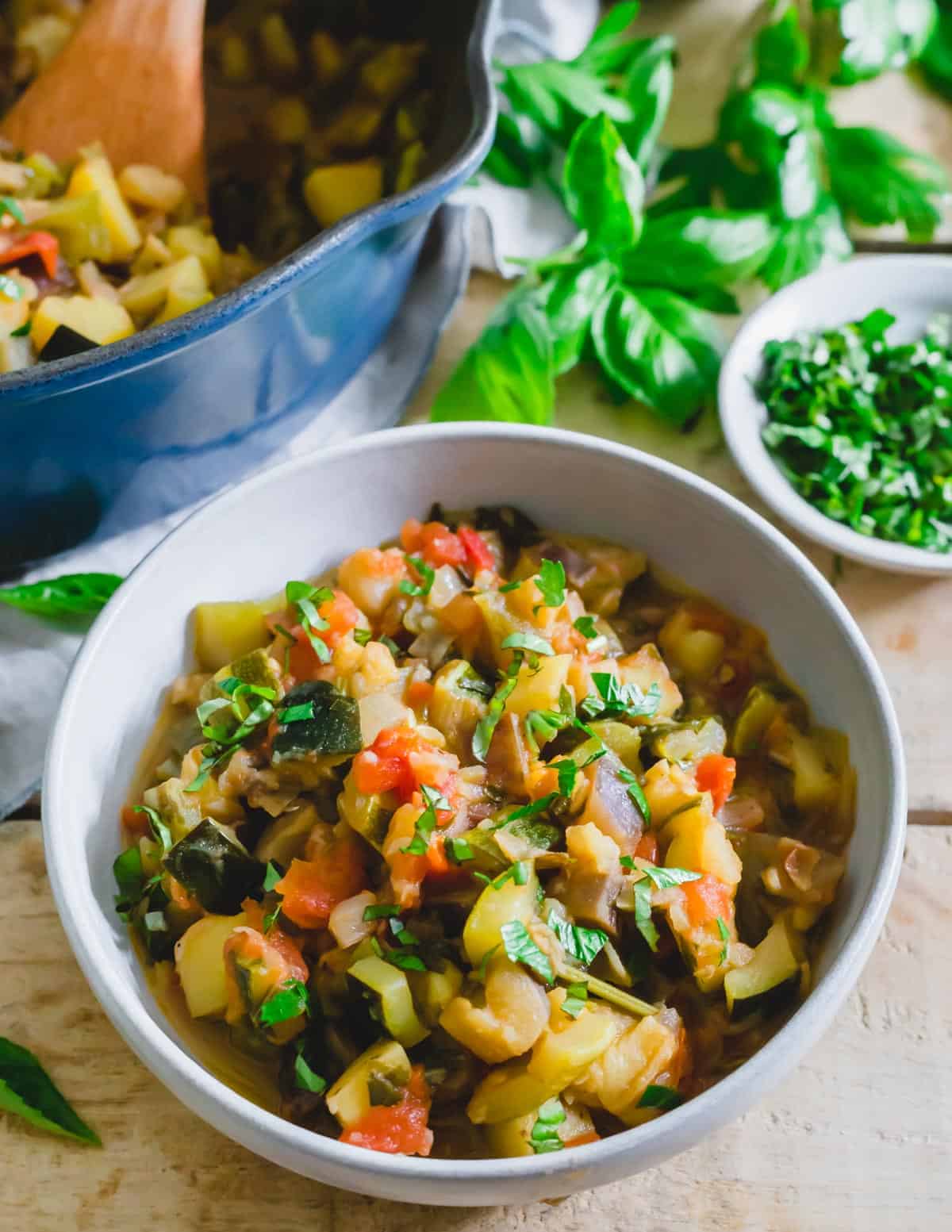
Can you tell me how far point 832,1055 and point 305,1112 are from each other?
2.48 feet

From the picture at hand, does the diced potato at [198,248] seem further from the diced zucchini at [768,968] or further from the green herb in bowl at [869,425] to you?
the diced zucchini at [768,968]

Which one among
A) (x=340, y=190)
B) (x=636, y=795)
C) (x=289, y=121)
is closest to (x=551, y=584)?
(x=636, y=795)

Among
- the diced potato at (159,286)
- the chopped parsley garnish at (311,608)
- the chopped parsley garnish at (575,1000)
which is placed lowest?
the chopped parsley garnish at (575,1000)

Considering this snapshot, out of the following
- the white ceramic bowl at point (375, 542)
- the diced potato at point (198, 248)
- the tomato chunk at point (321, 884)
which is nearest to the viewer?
the white ceramic bowl at point (375, 542)

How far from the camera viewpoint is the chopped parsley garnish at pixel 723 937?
151cm

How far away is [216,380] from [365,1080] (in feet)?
3.47

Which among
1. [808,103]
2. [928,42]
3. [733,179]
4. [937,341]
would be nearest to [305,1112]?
[937,341]

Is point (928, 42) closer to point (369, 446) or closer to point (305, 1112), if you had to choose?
point (369, 446)

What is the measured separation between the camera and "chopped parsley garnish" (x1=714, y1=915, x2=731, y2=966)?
1.51 metres

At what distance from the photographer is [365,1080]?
56.2 inches

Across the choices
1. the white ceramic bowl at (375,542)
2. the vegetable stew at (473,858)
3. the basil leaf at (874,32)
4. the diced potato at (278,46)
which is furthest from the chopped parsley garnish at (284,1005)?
the basil leaf at (874,32)

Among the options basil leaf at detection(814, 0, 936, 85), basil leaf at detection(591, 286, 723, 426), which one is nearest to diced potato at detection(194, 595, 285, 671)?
basil leaf at detection(591, 286, 723, 426)

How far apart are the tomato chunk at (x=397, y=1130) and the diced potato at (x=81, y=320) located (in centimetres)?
125

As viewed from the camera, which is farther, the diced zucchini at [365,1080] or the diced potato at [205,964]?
the diced potato at [205,964]
